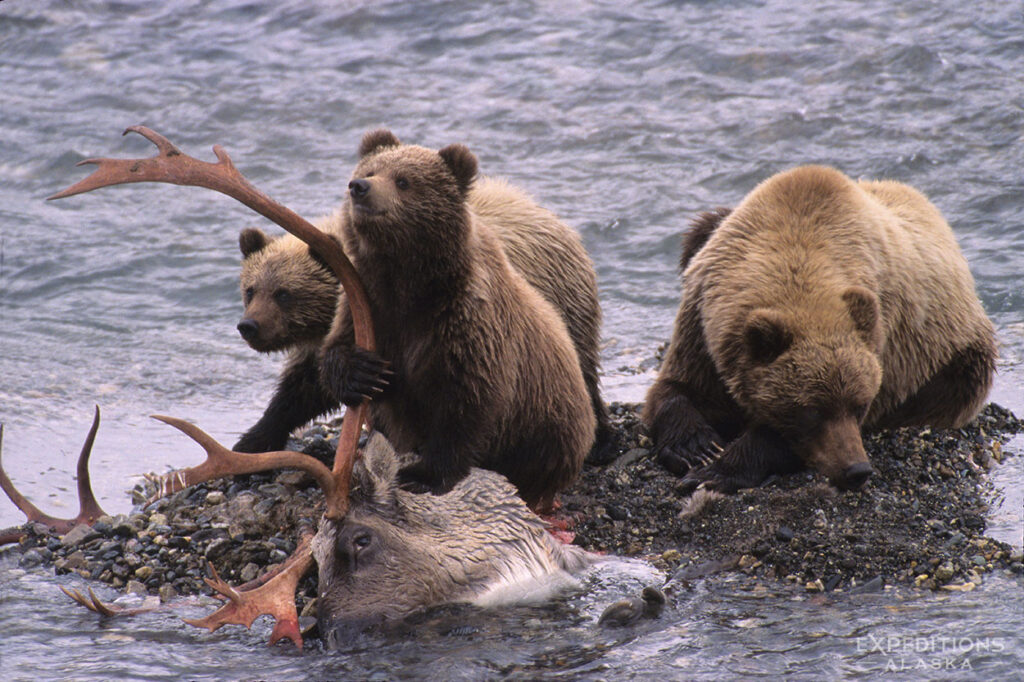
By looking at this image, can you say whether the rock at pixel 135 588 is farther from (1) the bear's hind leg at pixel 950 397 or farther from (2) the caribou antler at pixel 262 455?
(1) the bear's hind leg at pixel 950 397

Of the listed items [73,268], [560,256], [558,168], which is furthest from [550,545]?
[558,168]

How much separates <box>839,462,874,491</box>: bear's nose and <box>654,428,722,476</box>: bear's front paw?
0.80 meters

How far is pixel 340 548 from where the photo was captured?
5.24 m

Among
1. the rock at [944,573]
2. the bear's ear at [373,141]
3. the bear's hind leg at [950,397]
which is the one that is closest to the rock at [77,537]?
the bear's ear at [373,141]

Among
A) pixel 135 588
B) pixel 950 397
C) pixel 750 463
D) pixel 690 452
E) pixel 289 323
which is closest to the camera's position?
pixel 135 588

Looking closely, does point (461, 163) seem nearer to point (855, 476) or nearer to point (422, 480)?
point (422, 480)

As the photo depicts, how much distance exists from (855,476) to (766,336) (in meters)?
0.82

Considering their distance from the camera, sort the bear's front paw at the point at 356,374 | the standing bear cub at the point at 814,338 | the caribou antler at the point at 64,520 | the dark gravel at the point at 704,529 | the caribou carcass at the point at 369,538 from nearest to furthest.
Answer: the caribou carcass at the point at 369,538, the dark gravel at the point at 704,529, the bear's front paw at the point at 356,374, the caribou antler at the point at 64,520, the standing bear cub at the point at 814,338

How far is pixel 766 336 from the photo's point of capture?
21.9 feet

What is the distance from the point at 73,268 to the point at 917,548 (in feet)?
30.2

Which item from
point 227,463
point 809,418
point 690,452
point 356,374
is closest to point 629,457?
point 690,452

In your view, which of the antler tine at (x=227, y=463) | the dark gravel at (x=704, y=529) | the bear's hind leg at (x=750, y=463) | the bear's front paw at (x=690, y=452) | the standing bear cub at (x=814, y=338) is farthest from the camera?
the bear's front paw at (x=690, y=452)

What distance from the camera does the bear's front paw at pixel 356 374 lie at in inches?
237

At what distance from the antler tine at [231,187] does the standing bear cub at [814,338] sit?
206 cm
